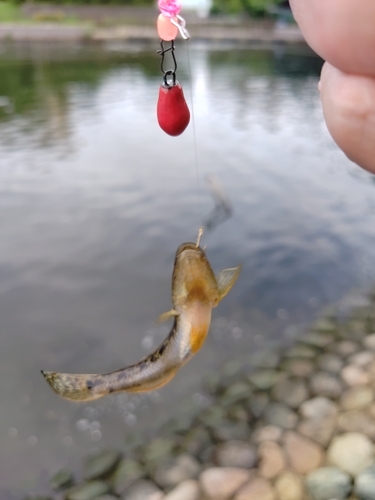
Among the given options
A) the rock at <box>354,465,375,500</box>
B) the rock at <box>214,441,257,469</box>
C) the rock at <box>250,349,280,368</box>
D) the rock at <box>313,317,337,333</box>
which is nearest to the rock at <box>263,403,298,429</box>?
the rock at <box>214,441,257,469</box>

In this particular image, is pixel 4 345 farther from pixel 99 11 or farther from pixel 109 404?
pixel 99 11

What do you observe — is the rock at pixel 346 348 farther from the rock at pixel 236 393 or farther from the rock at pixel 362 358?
the rock at pixel 236 393

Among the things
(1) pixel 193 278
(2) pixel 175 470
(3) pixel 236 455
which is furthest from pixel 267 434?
(1) pixel 193 278

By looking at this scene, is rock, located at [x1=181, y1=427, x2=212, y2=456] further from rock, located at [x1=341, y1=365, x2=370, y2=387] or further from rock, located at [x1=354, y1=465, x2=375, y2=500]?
rock, located at [x1=341, y1=365, x2=370, y2=387]

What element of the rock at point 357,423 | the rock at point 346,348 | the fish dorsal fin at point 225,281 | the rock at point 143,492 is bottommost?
the rock at point 143,492

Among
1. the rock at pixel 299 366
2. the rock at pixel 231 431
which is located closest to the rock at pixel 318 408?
A: the rock at pixel 299 366

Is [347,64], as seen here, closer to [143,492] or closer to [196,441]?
[143,492]
